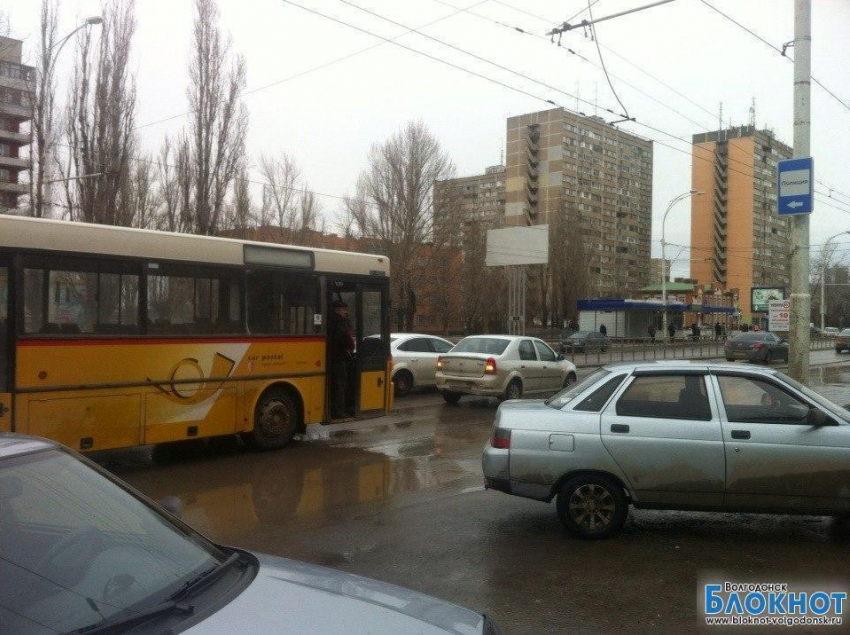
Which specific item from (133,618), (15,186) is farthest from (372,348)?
(15,186)

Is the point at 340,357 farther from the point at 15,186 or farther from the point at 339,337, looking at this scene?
the point at 15,186

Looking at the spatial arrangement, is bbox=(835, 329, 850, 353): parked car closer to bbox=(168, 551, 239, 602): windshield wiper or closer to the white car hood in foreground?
the white car hood in foreground

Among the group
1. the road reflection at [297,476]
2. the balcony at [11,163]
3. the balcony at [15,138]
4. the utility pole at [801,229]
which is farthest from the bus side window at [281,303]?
the balcony at [11,163]

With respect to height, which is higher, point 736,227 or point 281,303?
point 736,227

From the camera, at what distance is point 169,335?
9359mm

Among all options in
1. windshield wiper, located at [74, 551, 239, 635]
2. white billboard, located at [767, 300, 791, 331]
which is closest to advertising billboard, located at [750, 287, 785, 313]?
white billboard, located at [767, 300, 791, 331]

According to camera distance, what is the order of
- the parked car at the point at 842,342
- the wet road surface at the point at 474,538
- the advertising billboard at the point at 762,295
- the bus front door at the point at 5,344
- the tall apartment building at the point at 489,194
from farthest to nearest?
the tall apartment building at the point at 489,194, the advertising billboard at the point at 762,295, the parked car at the point at 842,342, the bus front door at the point at 5,344, the wet road surface at the point at 474,538

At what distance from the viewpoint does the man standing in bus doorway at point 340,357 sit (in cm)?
1138

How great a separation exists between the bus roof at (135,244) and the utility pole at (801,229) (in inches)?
295

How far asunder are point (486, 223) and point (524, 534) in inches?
2497

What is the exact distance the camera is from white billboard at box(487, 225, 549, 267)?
141 feet

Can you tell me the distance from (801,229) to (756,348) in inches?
967

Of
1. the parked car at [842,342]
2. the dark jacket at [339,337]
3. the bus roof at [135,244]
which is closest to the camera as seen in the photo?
the bus roof at [135,244]

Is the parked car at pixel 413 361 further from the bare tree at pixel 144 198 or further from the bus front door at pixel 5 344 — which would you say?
the bare tree at pixel 144 198
